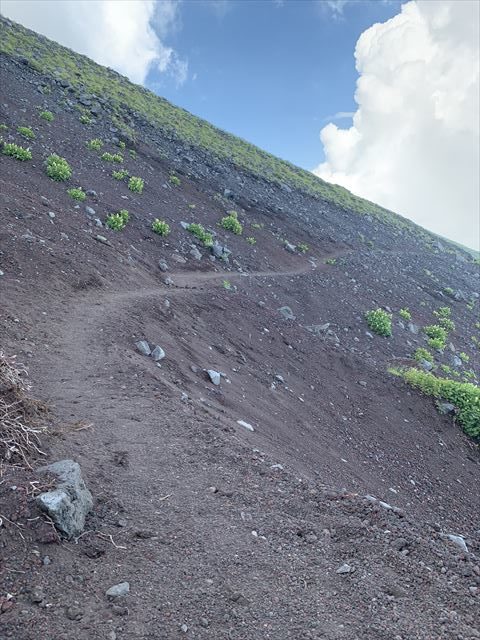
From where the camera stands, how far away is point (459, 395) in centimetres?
1280

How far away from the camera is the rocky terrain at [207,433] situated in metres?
3.80

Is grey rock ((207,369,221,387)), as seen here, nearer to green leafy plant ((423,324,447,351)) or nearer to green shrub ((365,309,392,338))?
green shrub ((365,309,392,338))

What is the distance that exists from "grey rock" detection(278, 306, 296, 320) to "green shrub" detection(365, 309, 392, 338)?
392 centimetres

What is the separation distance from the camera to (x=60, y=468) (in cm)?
442

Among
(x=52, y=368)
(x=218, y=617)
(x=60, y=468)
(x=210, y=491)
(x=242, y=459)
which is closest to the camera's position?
(x=218, y=617)

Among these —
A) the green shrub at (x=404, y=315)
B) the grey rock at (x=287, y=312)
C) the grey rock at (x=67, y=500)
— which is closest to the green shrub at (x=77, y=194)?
the grey rock at (x=287, y=312)

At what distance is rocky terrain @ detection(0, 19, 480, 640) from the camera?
3.80 meters

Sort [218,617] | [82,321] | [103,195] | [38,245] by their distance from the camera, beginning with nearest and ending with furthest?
1. [218,617]
2. [82,321]
3. [38,245]
4. [103,195]

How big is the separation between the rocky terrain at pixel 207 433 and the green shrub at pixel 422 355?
11.6 inches

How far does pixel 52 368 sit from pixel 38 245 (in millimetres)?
5384

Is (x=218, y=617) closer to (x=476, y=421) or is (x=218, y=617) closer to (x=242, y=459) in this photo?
(x=242, y=459)

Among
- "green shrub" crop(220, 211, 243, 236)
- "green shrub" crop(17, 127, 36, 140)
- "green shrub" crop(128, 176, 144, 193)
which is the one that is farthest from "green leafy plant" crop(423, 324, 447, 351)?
"green shrub" crop(17, 127, 36, 140)

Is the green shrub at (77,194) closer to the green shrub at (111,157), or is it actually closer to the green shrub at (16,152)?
the green shrub at (16,152)

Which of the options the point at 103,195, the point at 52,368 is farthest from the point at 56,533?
the point at 103,195
